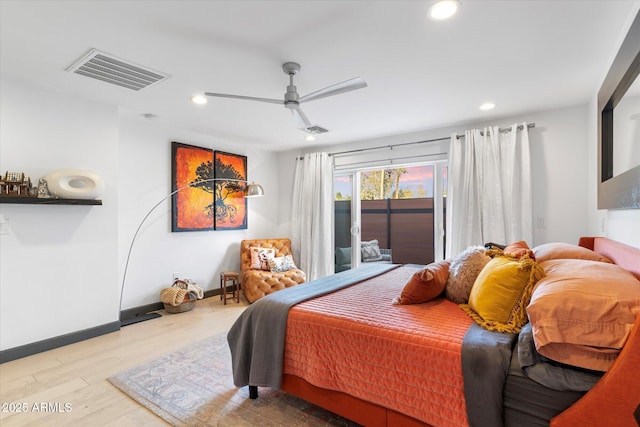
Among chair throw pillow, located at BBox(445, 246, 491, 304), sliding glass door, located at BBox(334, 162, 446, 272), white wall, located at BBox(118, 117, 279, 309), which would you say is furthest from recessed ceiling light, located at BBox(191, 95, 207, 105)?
chair throw pillow, located at BBox(445, 246, 491, 304)

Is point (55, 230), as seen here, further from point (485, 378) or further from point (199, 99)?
point (485, 378)

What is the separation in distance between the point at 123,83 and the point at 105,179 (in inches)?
45.1

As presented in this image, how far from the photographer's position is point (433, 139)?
433cm

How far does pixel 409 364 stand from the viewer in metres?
1.51

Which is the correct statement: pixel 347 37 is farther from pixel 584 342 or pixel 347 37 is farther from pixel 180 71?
pixel 584 342

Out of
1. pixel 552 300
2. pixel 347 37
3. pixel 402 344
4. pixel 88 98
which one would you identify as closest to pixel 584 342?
pixel 552 300

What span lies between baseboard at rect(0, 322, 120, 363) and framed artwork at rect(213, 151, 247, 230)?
1931mm

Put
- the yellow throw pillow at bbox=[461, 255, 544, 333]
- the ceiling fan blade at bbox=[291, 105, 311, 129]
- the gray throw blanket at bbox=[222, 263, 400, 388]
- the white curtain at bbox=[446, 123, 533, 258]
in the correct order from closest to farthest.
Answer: the yellow throw pillow at bbox=[461, 255, 544, 333]
the gray throw blanket at bbox=[222, 263, 400, 388]
the ceiling fan blade at bbox=[291, 105, 311, 129]
the white curtain at bbox=[446, 123, 533, 258]

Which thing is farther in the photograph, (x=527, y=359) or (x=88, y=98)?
(x=88, y=98)

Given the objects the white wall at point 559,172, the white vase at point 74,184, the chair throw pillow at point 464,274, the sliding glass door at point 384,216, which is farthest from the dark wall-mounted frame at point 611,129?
the white vase at point 74,184

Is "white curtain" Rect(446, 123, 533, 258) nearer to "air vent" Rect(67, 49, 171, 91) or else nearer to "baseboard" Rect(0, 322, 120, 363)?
"air vent" Rect(67, 49, 171, 91)

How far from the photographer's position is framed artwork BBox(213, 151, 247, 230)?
15.9 ft

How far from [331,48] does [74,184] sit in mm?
2777

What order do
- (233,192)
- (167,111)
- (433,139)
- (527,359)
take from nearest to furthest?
(527,359)
(167,111)
(433,139)
(233,192)
